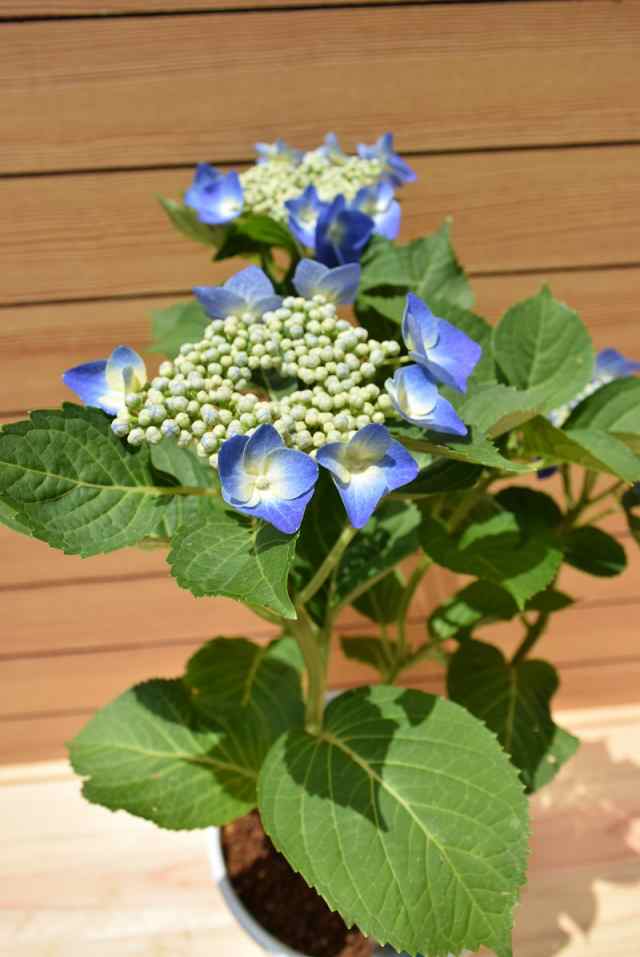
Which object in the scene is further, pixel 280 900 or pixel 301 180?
pixel 280 900

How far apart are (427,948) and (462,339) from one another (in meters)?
0.42

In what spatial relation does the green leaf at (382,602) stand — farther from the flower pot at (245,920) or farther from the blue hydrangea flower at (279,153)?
the blue hydrangea flower at (279,153)

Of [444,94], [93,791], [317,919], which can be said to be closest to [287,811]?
[93,791]

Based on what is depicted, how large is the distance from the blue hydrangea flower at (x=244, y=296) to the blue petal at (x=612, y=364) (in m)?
0.39

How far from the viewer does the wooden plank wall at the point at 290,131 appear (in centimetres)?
79

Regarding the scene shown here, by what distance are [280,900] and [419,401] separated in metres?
0.62

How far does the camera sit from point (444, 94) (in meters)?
0.83

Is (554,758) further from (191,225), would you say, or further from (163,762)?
(191,225)

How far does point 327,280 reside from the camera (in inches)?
21.7

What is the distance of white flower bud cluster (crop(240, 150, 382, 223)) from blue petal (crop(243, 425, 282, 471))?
13.0 inches

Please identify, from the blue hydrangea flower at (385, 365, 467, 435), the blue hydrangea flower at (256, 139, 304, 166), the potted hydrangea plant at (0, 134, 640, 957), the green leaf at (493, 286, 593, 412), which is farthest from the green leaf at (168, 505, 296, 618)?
the blue hydrangea flower at (256, 139, 304, 166)

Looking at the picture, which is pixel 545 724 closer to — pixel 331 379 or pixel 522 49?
pixel 331 379

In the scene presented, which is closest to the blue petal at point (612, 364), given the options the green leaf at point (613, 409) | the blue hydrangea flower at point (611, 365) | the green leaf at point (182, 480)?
the blue hydrangea flower at point (611, 365)

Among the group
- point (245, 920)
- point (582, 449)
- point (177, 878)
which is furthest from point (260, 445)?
point (177, 878)
